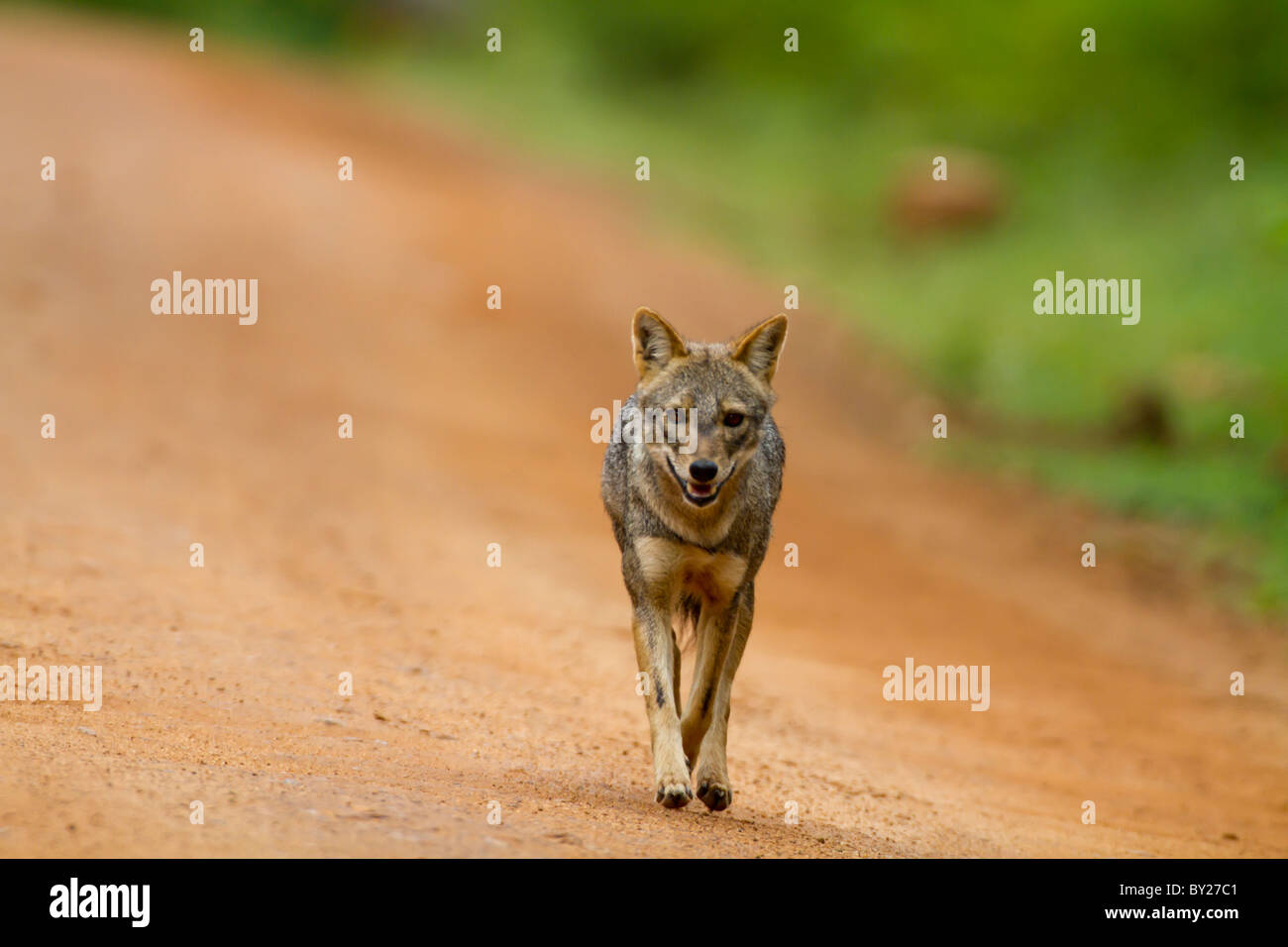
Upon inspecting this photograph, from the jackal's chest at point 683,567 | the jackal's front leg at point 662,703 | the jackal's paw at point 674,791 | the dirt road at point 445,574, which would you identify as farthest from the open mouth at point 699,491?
the dirt road at point 445,574

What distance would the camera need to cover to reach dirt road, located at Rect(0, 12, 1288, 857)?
7.39m

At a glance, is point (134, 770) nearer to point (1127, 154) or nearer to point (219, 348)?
point (219, 348)

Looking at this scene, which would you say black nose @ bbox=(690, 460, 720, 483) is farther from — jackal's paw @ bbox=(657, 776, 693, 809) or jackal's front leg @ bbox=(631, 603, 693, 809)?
jackal's paw @ bbox=(657, 776, 693, 809)

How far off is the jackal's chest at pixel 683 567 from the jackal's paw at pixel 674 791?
1.02 meters

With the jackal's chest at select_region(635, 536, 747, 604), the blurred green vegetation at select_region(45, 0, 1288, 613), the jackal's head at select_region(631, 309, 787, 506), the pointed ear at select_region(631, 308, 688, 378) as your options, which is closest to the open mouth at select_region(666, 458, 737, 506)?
the jackal's head at select_region(631, 309, 787, 506)

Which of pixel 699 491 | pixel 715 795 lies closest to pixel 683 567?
pixel 699 491

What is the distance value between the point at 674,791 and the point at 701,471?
1.57 m

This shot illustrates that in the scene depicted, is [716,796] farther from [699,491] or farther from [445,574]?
[445,574]

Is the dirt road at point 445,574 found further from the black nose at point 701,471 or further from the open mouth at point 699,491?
the black nose at point 701,471

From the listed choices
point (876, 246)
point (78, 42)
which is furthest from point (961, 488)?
point (78, 42)

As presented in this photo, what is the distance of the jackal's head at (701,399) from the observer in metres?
7.68

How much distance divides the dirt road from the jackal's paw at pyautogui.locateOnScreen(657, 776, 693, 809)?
13 cm

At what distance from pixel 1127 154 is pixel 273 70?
62.2 feet

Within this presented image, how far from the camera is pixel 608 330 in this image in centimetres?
2184
